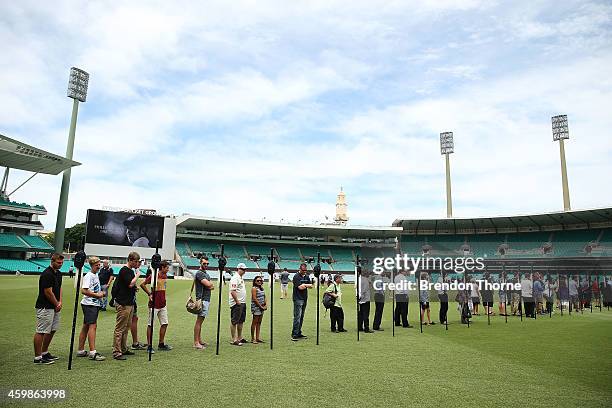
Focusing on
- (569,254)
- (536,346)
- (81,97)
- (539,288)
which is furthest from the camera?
(81,97)

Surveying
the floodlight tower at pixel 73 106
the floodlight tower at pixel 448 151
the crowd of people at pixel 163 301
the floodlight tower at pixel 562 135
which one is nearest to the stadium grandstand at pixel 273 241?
the floodlight tower at pixel 448 151

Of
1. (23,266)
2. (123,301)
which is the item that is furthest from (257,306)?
(23,266)

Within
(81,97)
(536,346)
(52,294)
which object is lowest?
(536,346)

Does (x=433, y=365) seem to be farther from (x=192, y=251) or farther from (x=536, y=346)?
(x=192, y=251)

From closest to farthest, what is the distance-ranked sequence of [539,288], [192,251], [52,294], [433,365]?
1. [52,294]
2. [433,365]
3. [539,288]
4. [192,251]

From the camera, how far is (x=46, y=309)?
Answer: 6617mm

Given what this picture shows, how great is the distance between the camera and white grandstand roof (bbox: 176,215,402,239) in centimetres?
Result: 5831

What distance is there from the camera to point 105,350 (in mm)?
8047

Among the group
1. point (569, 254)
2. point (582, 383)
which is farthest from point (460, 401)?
point (569, 254)

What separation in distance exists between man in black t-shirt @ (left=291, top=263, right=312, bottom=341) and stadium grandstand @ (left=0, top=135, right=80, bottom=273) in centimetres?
4097

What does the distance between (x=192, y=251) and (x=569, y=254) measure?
4695 cm

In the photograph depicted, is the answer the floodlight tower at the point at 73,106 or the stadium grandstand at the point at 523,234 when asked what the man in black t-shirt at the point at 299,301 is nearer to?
the stadium grandstand at the point at 523,234

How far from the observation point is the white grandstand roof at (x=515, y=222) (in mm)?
45031

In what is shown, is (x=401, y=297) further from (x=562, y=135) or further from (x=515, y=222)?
(x=562, y=135)
